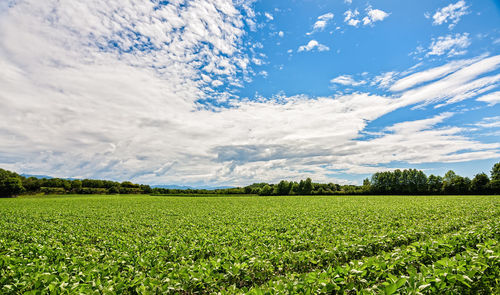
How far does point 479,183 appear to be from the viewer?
262 ft

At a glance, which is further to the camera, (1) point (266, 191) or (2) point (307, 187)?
(1) point (266, 191)

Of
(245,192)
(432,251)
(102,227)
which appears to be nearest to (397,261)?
(432,251)

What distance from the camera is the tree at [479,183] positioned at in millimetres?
78375

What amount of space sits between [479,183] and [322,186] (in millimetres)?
57924

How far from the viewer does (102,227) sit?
2025 centimetres

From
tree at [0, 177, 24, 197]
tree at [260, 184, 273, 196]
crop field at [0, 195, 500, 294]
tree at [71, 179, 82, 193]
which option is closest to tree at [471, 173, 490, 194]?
tree at [260, 184, 273, 196]

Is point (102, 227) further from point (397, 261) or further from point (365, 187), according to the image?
point (365, 187)

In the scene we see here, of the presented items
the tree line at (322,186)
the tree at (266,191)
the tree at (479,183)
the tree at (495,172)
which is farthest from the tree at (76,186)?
the tree at (495,172)

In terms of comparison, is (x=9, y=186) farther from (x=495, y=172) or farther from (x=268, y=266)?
(x=495, y=172)

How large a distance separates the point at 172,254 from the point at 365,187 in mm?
109165

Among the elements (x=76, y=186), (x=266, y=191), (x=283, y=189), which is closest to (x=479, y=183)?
(x=283, y=189)

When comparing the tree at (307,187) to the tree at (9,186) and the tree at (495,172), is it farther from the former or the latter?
the tree at (9,186)

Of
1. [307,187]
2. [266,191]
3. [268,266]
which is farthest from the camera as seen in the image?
[266,191]

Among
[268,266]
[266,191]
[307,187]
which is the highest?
[307,187]
